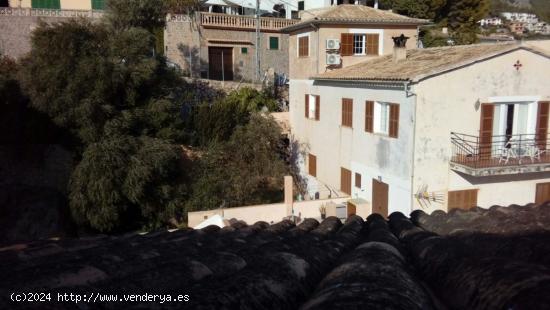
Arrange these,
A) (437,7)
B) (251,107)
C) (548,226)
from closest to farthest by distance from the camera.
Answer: (548,226), (251,107), (437,7)

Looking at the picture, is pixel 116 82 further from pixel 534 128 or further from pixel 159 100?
pixel 534 128

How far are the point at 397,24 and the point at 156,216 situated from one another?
46.1ft

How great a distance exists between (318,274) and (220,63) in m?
31.3

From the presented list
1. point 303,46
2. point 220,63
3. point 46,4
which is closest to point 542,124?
point 303,46

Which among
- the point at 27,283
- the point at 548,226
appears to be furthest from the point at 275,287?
the point at 548,226

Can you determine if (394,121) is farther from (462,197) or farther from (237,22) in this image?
(237,22)

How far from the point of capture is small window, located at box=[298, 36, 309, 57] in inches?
908

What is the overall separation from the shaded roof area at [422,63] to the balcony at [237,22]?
1461 cm

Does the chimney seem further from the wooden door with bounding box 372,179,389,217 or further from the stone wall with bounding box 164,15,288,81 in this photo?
the stone wall with bounding box 164,15,288,81

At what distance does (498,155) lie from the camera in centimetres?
1616

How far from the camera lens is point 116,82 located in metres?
18.9

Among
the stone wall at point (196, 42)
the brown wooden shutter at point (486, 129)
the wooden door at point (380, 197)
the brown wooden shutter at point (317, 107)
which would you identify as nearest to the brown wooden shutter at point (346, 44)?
the brown wooden shutter at point (317, 107)

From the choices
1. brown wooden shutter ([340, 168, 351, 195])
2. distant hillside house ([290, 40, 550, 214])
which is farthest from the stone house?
distant hillside house ([290, 40, 550, 214])

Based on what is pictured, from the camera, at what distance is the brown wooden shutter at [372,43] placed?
2200 cm
